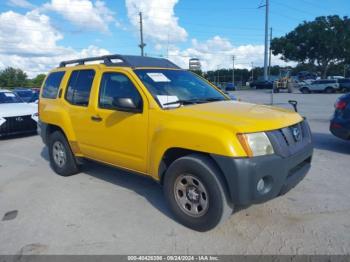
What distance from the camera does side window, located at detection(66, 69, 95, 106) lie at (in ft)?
16.8

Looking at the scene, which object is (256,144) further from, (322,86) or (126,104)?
(322,86)

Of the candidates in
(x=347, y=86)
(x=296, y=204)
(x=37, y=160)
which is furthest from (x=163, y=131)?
(x=347, y=86)

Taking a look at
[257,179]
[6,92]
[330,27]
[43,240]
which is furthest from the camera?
[330,27]

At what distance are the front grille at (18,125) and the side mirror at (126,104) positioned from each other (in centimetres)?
673

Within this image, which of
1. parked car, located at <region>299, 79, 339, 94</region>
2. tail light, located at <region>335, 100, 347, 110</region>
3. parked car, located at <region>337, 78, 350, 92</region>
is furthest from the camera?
parked car, located at <region>299, 79, 339, 94</region>

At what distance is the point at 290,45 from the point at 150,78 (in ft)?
186

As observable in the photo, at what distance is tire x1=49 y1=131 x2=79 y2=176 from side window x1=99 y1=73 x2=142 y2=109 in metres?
1.38

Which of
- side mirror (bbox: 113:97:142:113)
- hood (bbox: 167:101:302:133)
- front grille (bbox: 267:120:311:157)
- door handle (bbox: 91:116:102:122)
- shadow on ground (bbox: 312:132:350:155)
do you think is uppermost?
side mirror (bbox: 113:97:142:113)

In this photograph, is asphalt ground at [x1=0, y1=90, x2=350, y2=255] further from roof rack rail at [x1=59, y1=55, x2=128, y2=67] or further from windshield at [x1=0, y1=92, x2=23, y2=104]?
windshield at [x1=0, y1=92, x2=23, y2=104]

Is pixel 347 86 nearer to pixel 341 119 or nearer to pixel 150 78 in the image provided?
pixel 341 119

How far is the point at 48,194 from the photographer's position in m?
4.99

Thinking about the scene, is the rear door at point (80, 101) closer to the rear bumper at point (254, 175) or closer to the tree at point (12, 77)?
the rear bumper at point (254, 175)

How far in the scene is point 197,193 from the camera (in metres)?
3.65

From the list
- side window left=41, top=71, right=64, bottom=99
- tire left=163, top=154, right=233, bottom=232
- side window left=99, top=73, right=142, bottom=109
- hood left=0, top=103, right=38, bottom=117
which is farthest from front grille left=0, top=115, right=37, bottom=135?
tire left=163, top=154, right=233, bottom=232
